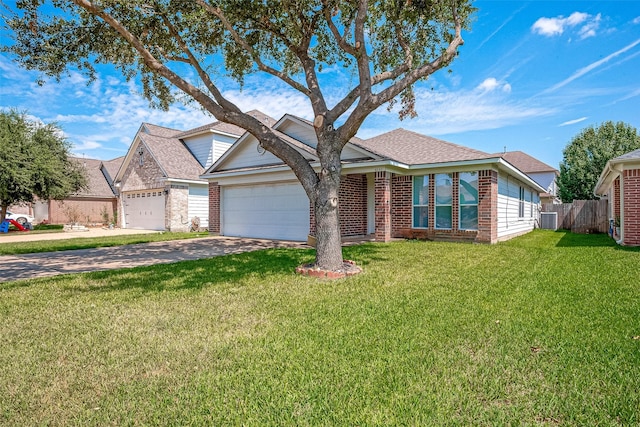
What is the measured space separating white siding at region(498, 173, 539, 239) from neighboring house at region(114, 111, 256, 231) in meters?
15.9

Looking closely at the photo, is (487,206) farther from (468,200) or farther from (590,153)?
(590,153)

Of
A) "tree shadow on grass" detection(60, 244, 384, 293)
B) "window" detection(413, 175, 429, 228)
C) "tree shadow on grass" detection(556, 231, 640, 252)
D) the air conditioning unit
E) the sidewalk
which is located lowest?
"tree shadow on grass" detection(60, 244, 384, 293)

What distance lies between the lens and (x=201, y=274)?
7.21 meters

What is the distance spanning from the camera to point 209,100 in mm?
7422

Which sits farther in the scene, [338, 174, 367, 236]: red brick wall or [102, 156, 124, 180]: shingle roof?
[102, 156, 124, 180]: shingle roof

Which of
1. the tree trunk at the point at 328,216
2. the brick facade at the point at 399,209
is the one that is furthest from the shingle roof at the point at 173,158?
the tree trunk at the point at 328,216

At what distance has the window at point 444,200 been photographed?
1274 centimetres

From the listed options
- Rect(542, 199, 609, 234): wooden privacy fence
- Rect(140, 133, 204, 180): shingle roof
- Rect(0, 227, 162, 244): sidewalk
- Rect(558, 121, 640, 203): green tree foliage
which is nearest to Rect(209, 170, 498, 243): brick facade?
Rect(542, 199, 609, 234): wooden privacy fence

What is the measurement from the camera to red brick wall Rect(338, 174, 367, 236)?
14.3 m

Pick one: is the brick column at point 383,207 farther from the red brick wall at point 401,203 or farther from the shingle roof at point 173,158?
the shingle roof at point 173,158

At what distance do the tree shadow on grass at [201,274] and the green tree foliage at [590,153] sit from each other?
91.8ft

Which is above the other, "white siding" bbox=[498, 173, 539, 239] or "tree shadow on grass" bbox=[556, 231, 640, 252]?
"white siding" bbox=[498, 173, 539, 239]

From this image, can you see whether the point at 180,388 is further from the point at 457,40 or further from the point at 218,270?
the point at 457,40

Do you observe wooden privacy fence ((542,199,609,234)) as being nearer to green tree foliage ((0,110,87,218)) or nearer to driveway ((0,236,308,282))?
driveway ((0,236,308,282))
